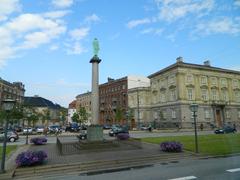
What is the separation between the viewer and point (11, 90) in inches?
3819

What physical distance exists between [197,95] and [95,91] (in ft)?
142

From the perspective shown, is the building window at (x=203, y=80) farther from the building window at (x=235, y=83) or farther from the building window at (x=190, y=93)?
the building window at (x=235, y=83)

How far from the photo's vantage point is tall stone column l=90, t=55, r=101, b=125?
23.2 m

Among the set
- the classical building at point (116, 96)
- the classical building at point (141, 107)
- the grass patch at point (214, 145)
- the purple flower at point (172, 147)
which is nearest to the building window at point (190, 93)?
the classical building at point (141, 107)

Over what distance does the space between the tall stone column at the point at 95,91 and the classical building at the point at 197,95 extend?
3756 cm

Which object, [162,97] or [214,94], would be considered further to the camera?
[162,97]

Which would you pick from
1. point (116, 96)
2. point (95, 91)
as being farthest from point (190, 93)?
point (95, 91)

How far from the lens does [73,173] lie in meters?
12.8

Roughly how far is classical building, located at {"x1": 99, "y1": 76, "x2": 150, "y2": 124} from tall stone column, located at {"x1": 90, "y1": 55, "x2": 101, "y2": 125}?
49312 millimetres

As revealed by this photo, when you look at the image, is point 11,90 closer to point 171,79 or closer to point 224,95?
point 171,79

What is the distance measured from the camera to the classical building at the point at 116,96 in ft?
269

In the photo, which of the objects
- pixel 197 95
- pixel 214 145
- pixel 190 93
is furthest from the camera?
pixel 197 95

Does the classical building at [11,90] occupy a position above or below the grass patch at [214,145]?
above

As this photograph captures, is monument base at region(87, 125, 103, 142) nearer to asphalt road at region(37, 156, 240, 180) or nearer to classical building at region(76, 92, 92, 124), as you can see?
asphalt road at region(37, 156, 240, 180)
